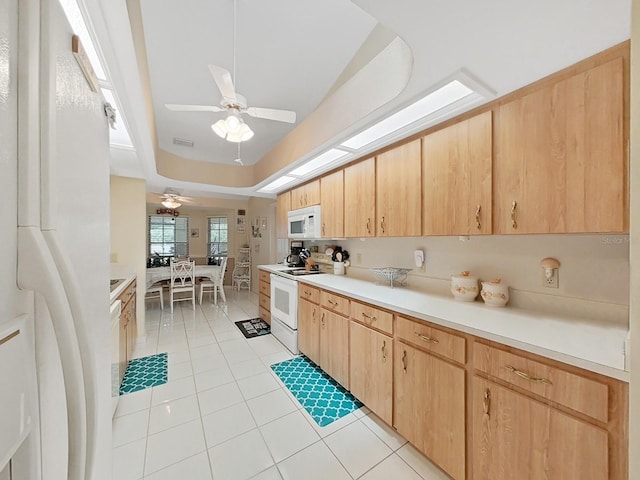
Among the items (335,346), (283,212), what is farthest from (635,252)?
(283,212)

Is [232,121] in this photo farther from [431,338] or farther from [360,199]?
[431,338]

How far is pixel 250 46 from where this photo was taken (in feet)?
6.22

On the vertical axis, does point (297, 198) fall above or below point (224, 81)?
below

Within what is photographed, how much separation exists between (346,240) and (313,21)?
2.13m

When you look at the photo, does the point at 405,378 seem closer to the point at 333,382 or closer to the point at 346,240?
the point at 333,382

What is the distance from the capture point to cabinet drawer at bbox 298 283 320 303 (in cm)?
258

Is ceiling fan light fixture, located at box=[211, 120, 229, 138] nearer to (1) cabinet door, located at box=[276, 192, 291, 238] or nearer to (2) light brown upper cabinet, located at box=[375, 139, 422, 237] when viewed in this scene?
(2) light brown upper cabinet, located at box=[375, 139, 422, 237]

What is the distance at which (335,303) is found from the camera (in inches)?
89.5

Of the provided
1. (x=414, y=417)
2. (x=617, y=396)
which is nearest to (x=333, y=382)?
(x=414, y=417)

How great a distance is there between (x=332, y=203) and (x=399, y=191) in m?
0.95

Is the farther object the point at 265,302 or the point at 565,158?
the point at 265,302

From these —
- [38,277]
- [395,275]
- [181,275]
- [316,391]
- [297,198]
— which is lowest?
[316,391]

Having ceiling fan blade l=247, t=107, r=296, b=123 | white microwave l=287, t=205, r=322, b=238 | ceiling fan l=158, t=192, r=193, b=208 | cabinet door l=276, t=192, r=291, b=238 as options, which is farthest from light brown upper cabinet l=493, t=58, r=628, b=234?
ceiling fan l=158, t=192, r=193, b=208

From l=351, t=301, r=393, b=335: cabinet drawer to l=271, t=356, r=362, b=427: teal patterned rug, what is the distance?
2.31 feet
